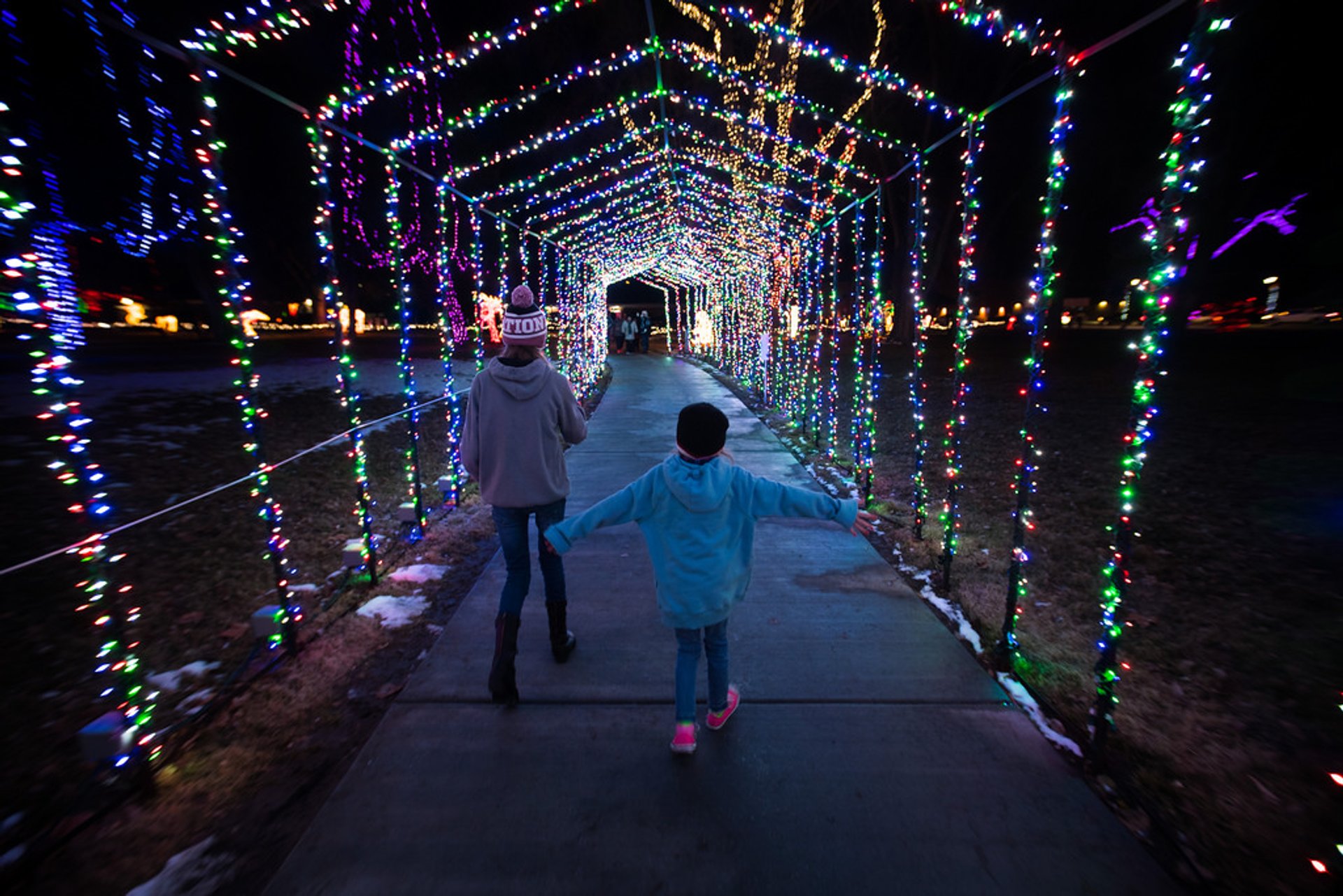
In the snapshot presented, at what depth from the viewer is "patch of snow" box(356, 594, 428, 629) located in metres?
3.73

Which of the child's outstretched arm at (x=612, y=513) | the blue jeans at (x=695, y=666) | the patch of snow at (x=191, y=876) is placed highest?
the child's outstretched arm at (x=612, y=513)

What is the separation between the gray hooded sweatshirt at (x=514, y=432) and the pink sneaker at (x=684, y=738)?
119cm

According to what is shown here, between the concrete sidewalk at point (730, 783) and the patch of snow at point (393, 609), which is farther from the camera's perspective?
the patch of snow at point (393, 609)

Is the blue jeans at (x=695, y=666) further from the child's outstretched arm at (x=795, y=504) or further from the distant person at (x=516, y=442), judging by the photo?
the distant person at (x=516, y=442)

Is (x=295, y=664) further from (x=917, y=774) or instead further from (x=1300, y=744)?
(x=1300, y=744)

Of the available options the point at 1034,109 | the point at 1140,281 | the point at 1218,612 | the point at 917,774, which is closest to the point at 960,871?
the point at 917,774

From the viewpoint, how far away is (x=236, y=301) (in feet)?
9.78

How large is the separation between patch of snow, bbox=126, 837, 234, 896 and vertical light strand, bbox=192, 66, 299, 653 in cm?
131

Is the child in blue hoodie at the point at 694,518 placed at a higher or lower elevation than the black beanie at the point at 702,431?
lower

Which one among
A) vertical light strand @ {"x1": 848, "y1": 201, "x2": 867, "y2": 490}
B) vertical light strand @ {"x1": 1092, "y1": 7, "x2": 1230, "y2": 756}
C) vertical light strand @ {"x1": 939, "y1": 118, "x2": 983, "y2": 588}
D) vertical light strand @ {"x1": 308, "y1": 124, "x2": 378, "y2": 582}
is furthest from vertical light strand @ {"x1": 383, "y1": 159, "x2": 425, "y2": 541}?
vertical light strand @ {"x1": 1092, "y1": 7, "x2": 1230, "y2": 756}

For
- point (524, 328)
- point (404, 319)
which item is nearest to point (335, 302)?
point (404, 319)

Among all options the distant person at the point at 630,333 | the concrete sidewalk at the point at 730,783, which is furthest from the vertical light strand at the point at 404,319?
the distant person at the point at 630,333

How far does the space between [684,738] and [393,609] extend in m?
2.18

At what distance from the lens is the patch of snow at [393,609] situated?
373 centimetres
